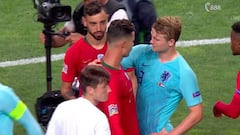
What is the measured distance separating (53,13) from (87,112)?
2717 mm

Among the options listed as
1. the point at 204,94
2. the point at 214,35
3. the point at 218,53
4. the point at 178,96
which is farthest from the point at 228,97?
the point at 178,96

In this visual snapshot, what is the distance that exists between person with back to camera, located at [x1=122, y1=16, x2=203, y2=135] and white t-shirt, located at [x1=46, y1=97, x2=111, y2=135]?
3.21ft

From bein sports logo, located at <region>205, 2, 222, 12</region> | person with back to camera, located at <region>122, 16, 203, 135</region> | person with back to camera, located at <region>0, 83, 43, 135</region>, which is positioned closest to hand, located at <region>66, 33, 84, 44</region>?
person with back to camera, located at <region>122, 16, 203, 135</region>

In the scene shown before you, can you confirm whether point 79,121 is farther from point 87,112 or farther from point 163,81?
point 163,81

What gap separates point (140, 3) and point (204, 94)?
6.62ft

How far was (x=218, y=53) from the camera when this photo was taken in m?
11.6

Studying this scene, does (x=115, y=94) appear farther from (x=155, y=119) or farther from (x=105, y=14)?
(x=105, y=14)

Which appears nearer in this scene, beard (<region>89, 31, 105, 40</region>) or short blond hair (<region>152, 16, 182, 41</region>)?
short blond hair (<region>152, 16, 182, 41</region>)

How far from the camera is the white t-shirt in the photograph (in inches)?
223

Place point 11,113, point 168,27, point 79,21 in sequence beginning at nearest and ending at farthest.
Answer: point 11,113 < point 168,27 < point 79,21

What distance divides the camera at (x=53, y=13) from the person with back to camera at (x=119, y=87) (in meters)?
1.84

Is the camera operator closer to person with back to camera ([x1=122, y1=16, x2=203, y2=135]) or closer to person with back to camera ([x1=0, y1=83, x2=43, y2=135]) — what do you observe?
person with back to camera ([x1=122, y1=16, x2=203, y2=135])

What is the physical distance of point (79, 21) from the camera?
8180mm

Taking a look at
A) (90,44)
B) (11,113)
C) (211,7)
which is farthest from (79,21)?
(211,7)
